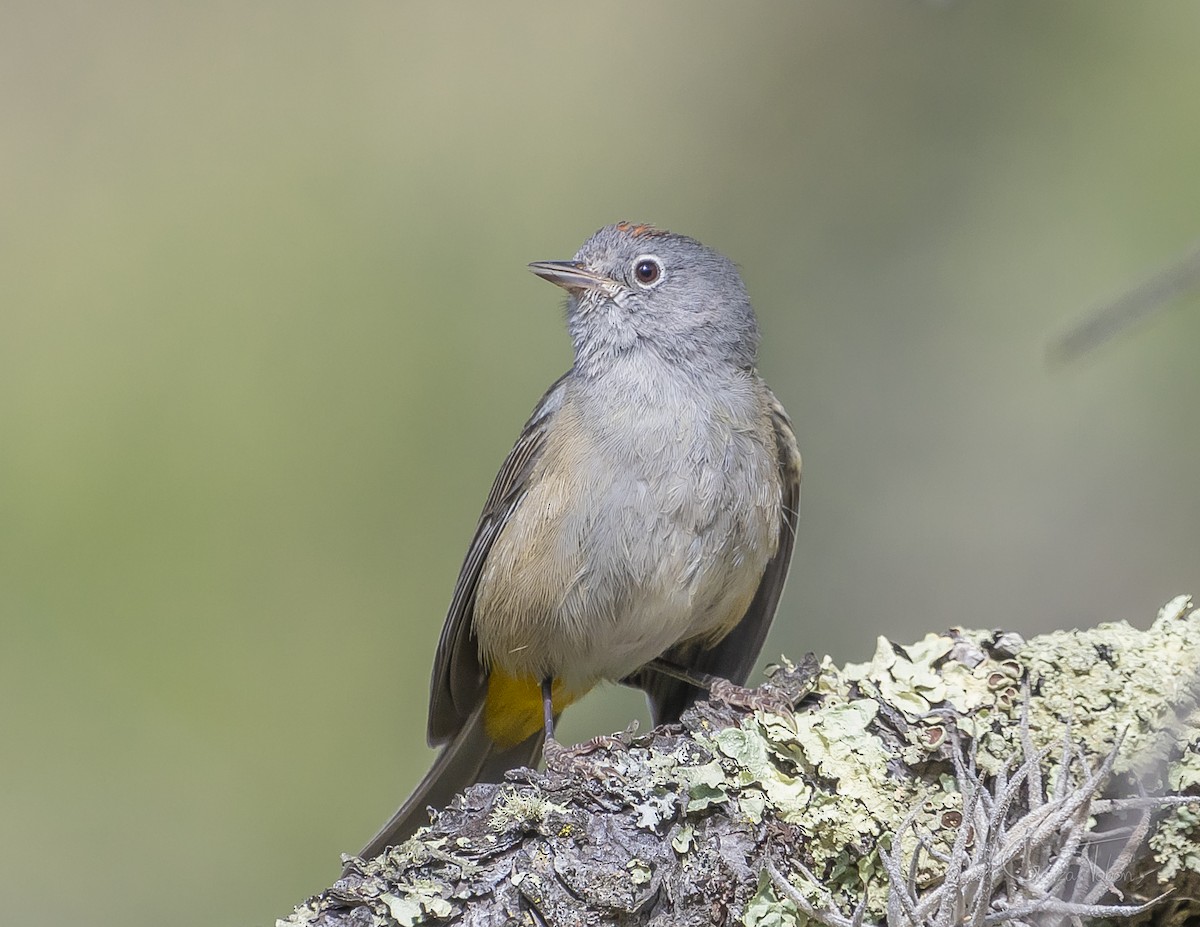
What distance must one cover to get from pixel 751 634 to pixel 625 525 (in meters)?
0.89

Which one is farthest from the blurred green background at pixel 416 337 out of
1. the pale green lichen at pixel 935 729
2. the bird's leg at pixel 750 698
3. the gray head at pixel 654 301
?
the pale green lichen at pixel 935 729

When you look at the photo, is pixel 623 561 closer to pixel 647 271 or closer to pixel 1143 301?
pixel 647 271

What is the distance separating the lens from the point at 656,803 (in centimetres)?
264

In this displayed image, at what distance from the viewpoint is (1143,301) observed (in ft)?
7.84

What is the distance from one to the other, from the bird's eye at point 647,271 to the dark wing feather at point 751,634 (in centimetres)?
62

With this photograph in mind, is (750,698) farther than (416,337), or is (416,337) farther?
(416,337)

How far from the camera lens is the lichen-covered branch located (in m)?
2.27

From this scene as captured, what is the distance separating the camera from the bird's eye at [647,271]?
440 cm

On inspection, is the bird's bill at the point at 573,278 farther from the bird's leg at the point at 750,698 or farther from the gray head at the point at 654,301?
the bird's leg at the point at 750,698

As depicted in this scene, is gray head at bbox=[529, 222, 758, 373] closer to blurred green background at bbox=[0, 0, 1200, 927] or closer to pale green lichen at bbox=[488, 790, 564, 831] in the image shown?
blurred green background at bbox=[0, 0, 1200, 927]

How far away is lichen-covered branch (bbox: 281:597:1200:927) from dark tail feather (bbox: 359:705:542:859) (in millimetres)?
1290

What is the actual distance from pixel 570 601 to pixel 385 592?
2.35 meters

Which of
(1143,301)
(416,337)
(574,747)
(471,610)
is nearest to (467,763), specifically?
(471,610)

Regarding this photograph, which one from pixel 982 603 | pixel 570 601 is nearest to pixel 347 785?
pixel 570 601
